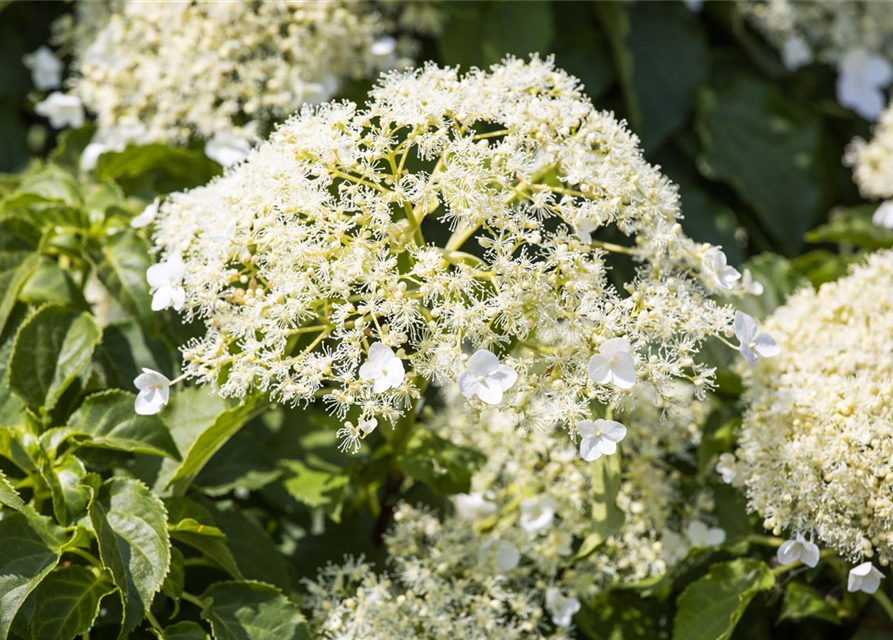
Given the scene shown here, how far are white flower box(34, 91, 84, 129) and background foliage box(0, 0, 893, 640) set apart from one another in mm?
31

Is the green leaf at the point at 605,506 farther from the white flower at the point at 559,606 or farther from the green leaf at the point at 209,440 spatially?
the green leaf at the point at 209,440

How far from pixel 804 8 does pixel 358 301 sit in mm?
1796

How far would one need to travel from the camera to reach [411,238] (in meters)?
1.31

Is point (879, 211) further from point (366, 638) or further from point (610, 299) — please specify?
point (366, 638)

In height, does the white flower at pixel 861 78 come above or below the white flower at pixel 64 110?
above

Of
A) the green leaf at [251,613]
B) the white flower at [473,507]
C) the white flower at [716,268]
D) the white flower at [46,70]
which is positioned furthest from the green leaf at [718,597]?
the white flower at [46,70]

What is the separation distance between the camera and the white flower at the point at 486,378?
1.18 m

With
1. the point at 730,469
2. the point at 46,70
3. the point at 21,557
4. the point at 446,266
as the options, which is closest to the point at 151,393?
the point at 21,557

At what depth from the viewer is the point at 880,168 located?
229cm

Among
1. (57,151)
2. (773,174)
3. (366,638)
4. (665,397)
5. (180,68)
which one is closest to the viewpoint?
(665,397)

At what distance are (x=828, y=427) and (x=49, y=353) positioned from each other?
3.70 feet

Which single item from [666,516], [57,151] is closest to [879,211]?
[666,516]

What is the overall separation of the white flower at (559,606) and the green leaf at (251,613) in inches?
16.2

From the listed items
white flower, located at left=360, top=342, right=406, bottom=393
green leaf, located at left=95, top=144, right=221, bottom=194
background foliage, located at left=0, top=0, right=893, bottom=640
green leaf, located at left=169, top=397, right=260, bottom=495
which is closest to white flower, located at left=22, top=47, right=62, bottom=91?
background foliage, located at left=0, top=0, right=893, bottom=640
